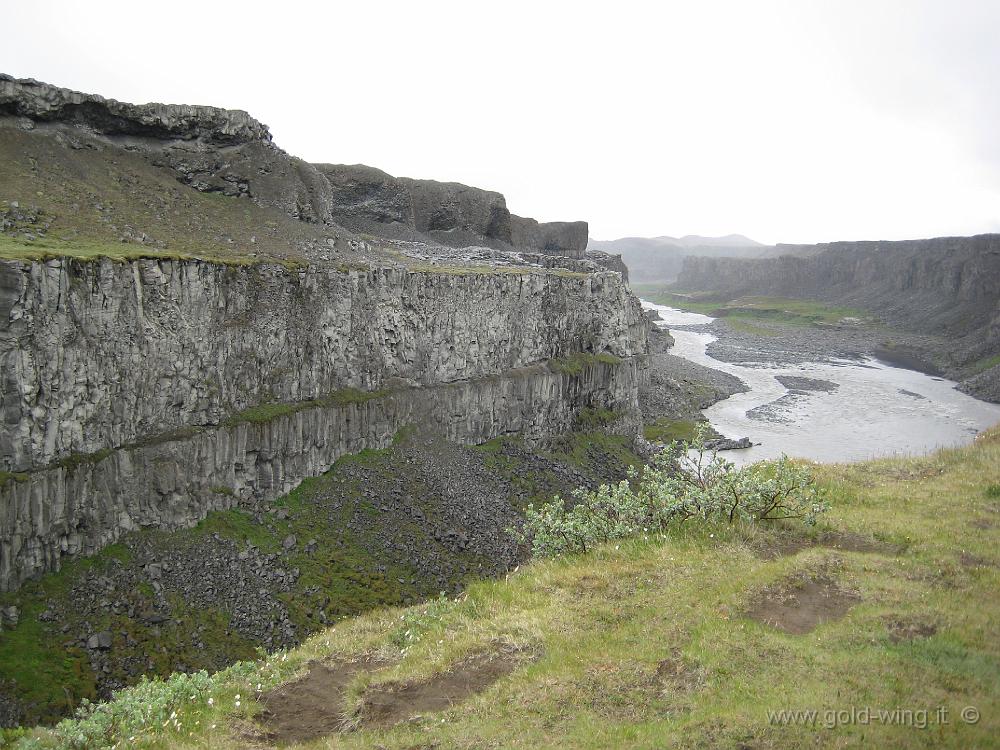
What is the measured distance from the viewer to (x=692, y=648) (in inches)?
483

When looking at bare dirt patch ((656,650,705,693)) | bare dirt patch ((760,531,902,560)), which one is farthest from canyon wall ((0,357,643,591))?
bare dirt patch ((760,531,902,560))

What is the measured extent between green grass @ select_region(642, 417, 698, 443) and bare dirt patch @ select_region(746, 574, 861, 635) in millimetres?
49642

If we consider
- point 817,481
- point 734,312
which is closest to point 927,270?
point 734,312

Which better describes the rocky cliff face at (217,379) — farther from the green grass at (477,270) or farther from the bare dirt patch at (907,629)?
the bare dirt patch at (907,629)

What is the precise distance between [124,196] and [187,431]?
1296cm

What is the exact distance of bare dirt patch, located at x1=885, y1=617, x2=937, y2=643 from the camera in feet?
37.8

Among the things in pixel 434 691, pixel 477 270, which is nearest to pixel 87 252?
pixel 434 691

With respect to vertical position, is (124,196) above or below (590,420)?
above

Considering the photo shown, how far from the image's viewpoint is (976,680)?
32.7 ft

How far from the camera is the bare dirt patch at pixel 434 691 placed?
39.9ft

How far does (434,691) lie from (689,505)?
26.8ft

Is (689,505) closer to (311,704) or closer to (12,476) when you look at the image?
(311,704)

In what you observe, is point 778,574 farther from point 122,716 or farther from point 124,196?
point 124,196

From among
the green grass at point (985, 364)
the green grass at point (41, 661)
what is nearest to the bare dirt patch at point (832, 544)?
the green grass at point (41, 661)
